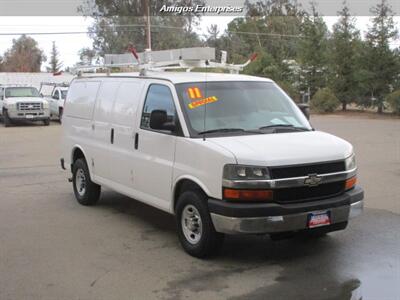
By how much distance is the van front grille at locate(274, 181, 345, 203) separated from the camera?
17.9 feet

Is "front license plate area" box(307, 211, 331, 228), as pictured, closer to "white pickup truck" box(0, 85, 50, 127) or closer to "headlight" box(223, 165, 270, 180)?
"headlight" box(223, 165, 270, 180)

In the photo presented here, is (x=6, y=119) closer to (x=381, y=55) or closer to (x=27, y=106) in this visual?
(x=27, y=106)

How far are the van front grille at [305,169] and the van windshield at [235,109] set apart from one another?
2.59ft

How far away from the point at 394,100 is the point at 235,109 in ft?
73.0

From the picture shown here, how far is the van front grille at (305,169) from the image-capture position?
5379mm

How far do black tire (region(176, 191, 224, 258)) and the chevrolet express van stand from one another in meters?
0.01

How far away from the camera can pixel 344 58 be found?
30.7 m

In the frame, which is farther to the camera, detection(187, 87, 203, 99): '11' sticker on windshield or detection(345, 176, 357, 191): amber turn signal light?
detection(187, 87, 203, 99): '11' sticker on windshield

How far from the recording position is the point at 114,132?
750 centimetres

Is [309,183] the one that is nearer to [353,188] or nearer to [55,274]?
[353,188]

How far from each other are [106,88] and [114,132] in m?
0.83

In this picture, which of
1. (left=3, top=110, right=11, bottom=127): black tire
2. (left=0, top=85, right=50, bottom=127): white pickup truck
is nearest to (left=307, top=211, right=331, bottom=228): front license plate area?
(left=0, top=85, right=50, bottom=127): white pickup truck

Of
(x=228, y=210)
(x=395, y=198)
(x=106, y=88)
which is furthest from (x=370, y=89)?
(x=228, y=210)

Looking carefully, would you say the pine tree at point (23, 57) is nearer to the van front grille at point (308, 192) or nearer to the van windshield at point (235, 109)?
the van windshield at point (235, 109)
